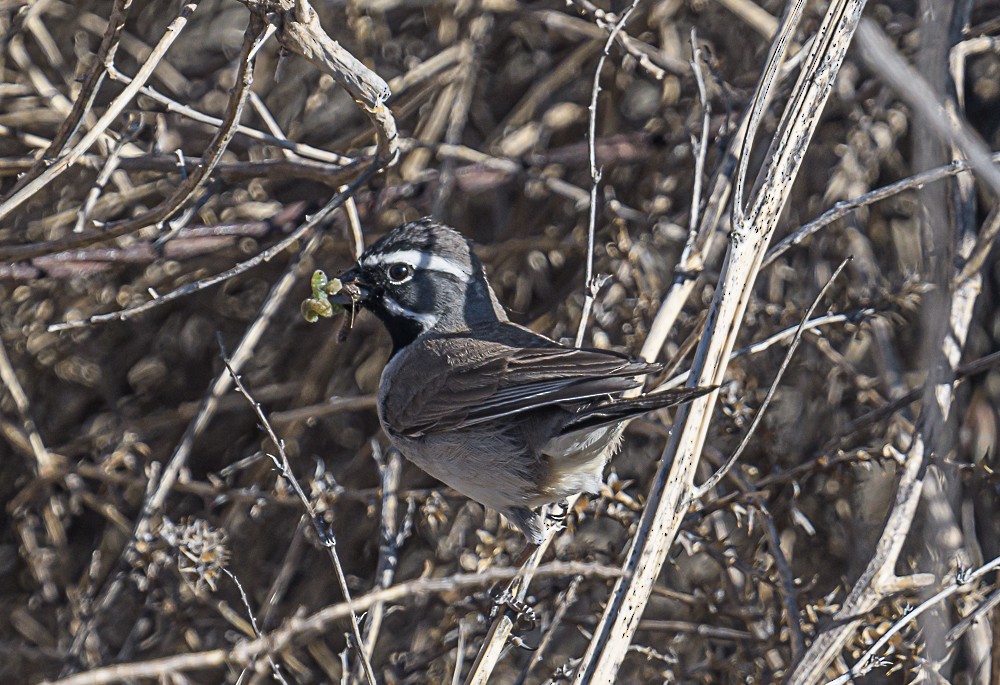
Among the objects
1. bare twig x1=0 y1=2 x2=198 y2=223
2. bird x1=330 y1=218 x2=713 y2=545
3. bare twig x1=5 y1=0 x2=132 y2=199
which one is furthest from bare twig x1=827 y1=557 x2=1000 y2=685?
bare twig x1=5 y1=0 x2=132 y2=199

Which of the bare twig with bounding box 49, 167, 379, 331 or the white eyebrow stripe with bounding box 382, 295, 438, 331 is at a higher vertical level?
the bare twig with bounding box 49, 167, 379, 331

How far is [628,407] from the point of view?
300 centimetres

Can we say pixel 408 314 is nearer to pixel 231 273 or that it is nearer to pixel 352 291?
pixel 352 291

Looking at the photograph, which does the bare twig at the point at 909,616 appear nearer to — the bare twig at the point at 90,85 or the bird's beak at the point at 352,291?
the bird's beak at the point at 352,291

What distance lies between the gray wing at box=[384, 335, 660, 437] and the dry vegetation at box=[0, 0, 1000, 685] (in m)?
0.29

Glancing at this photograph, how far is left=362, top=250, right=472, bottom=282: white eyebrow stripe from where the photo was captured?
13.8ft

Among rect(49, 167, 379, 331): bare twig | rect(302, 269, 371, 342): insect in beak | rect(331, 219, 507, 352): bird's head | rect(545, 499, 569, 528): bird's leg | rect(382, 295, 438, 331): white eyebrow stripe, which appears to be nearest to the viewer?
rect(49, 167, 379, 331): bare twig

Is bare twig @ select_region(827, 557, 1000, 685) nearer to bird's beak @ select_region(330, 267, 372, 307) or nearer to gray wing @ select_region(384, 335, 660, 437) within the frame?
gray wing @ select_region(384, 335, 660, 437)

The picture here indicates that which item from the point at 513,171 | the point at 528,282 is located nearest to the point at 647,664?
the point at 528,282

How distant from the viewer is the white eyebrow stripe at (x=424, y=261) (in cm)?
420

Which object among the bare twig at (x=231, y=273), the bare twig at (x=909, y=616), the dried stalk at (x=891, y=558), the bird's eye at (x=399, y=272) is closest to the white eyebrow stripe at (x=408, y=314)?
the bird's eye at (x=399, y=272)

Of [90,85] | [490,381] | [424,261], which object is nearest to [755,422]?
[490,381]

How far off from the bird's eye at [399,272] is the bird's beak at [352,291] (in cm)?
11

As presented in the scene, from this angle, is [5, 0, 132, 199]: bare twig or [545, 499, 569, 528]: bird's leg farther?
[545, 499, 569, 528]: bird's leg
